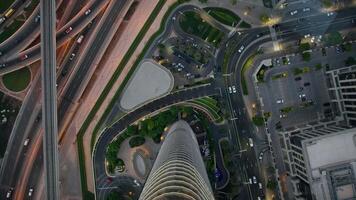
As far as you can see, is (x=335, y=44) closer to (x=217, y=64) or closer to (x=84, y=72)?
(x=217, y=64)

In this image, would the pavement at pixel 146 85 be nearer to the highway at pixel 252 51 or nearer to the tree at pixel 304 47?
the highway at pixel 252 51

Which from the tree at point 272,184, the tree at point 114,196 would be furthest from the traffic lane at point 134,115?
the tree at point 272,184

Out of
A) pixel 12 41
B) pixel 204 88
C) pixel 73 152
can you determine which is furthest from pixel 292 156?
pixel 12 41

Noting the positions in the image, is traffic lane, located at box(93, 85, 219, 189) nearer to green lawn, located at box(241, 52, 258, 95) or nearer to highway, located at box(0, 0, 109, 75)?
green lawn, located at box(241, 52, 258, 95)

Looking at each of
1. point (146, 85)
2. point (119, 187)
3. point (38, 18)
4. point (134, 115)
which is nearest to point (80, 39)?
point (38, 18)

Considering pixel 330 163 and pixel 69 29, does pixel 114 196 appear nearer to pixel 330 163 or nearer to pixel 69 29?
pixel 69 29

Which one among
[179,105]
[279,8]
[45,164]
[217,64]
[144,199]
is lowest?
[144,199]

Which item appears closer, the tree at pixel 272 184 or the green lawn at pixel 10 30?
the tree at pixel 272 184
